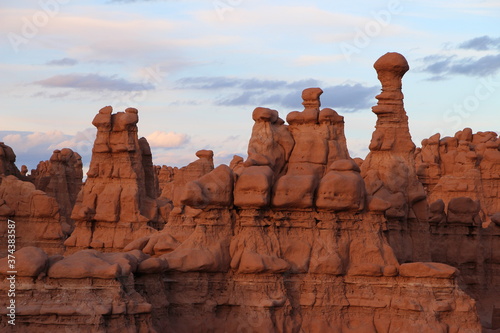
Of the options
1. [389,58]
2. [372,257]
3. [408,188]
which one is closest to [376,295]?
[372,257]

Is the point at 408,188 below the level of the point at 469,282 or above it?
above

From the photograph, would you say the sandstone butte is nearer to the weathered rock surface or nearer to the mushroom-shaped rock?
the mushroom-shaped rock

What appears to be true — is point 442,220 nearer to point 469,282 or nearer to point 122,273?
point 469,282

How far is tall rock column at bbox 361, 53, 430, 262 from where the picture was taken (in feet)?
148

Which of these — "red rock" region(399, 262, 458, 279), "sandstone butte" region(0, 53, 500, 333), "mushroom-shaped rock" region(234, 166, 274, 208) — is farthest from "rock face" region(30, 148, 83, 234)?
"red rock" region(399, 262, 458, 279)

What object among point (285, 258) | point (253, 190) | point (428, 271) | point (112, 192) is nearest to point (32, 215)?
point (112, 192)

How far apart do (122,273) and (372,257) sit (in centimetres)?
1025

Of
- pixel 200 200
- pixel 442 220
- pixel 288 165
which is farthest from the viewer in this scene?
pixel 442 220

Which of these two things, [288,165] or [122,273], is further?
[288,165]

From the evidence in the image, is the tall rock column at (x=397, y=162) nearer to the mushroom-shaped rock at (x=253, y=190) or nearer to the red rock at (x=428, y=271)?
the red rock at (x=428, y=271)

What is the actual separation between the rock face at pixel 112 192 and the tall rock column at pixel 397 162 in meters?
12.1

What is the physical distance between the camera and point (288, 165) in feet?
133

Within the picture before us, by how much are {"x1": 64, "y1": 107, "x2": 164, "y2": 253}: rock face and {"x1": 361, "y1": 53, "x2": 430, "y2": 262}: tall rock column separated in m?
12.1

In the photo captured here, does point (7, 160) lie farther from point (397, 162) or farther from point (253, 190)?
point (253, 190)
